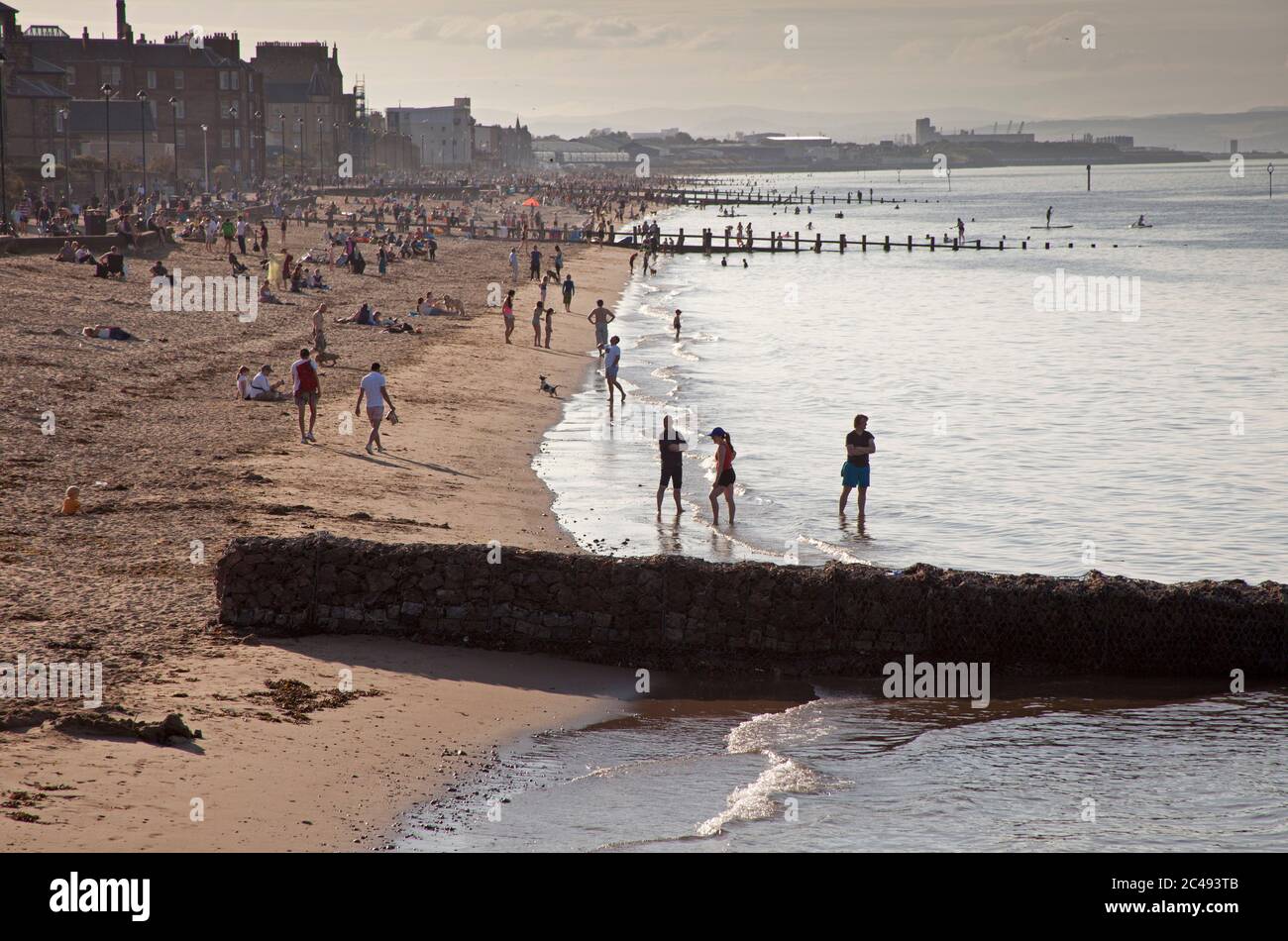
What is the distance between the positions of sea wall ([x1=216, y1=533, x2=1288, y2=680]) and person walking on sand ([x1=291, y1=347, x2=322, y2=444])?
8925 millimetres

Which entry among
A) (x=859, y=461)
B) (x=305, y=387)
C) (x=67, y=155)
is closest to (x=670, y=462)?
(x=859, y=461)

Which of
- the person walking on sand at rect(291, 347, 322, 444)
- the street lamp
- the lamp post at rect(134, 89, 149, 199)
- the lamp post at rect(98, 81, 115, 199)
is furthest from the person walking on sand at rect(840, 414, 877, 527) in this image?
the street lamp

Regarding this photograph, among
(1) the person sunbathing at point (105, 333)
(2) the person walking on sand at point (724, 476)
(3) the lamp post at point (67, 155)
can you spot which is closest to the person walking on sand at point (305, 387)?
(2) the person walking on sand at point (724, 476)

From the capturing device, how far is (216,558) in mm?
15461

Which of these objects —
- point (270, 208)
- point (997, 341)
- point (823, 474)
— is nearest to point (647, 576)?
point (823, 474)

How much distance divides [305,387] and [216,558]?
7775 millimetres

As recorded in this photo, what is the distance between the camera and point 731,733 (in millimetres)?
12523

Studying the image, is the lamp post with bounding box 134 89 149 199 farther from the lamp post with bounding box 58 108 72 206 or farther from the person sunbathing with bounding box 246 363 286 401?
the person sunbathing with bounding box 246 363 286 401

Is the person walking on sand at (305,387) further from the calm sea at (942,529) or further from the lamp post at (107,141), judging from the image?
the lamp post at (107,141)

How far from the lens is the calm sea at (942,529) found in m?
10.8

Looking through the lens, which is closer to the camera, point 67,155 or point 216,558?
point 216,558

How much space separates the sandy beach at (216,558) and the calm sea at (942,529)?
860mm

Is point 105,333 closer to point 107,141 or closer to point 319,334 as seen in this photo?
point 319,334
